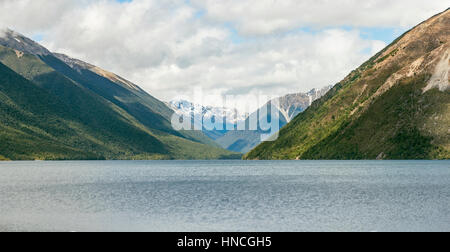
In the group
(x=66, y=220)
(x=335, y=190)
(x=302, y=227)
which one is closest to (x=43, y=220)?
(x=66, y=220)

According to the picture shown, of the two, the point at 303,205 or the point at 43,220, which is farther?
the point at 303,205

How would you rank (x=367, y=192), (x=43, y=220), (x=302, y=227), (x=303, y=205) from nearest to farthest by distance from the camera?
(x=302, y=227)
(x=43, y=220)
(x=303, y=205)
(x=367, y=192)

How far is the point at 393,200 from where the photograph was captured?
292ft
